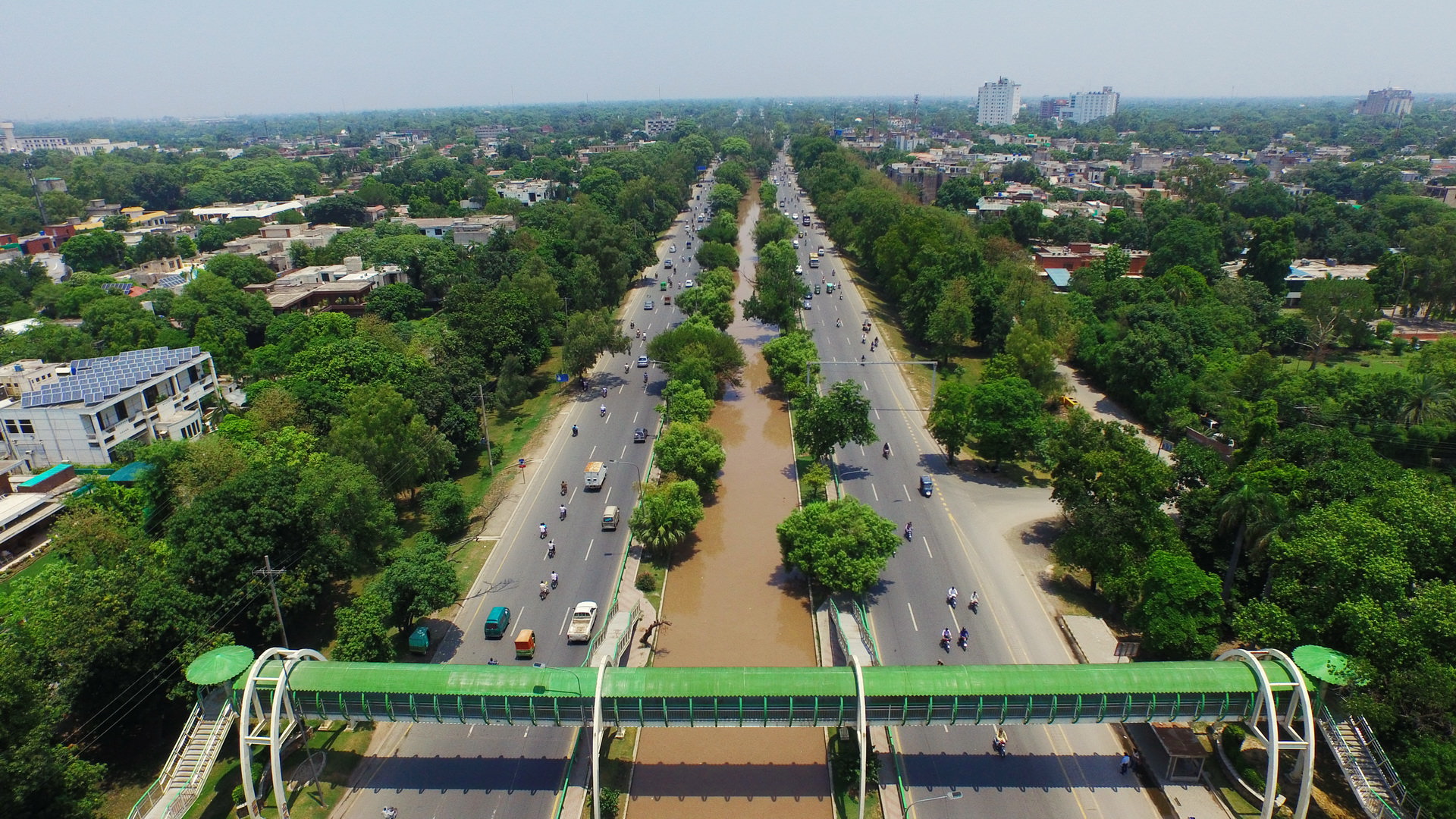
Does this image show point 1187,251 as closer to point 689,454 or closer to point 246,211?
point 689,454

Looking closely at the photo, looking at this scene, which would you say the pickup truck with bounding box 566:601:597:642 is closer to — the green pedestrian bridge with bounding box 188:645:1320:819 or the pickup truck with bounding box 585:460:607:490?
the green pedestrian bridge with bounding box 188:645:1320:819

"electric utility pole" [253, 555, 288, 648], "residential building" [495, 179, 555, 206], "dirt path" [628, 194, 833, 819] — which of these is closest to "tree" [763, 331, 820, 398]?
"dirt path" [628, 194, 833, 819]

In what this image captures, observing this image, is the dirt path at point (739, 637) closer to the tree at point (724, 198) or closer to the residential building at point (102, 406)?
the residential building at point (102, 406)

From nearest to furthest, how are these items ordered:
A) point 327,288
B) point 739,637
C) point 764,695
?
point 764,695, point 739,637, point 327,288

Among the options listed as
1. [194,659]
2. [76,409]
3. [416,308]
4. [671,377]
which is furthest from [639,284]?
[194,659]

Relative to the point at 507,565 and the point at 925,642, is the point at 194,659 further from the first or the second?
the point at 925,642

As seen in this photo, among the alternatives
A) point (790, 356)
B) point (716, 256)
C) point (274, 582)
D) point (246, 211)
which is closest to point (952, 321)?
point (790, 356)

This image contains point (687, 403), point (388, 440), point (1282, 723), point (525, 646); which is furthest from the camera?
point (687, 403)
